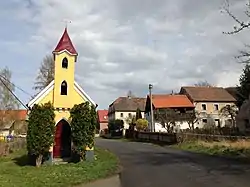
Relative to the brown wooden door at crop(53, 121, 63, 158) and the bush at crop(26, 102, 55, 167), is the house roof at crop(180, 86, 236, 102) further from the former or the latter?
the bush at crop(26, 102, 55, 167)

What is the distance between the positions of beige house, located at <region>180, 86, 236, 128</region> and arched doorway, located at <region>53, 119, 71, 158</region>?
1707 inches

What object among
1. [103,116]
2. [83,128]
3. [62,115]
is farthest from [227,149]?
[103,116]

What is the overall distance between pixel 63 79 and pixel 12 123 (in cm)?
3822

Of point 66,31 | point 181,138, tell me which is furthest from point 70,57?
point 181,138

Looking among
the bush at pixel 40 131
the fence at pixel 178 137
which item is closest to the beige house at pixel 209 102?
the fence at pixel 178 137

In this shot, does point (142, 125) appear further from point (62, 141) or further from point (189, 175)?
point (189, 175)

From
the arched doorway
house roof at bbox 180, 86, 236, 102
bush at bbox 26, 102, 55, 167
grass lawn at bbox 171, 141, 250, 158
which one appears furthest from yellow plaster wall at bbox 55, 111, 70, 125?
house roof at bbox 180, 86, 236, 102

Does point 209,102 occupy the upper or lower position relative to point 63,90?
upper

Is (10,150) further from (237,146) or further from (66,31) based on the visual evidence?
(237,146)

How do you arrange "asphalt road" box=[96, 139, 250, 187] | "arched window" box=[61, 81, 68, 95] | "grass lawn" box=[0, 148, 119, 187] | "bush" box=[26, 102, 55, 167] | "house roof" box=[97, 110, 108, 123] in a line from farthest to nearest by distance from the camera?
"house roof" box=[97, 110, 108, 123] → "arched window" box=[61, 81, 68, 95] → "bush" box=[26, 102, 55, 167] → "grass lawn" box=[0, 148, 119, 187] → "asphalt road" box=[96, 139, 250, 187]

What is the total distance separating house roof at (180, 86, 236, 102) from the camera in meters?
73.4

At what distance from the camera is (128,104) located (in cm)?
10600

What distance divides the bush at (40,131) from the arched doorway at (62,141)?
312 cm

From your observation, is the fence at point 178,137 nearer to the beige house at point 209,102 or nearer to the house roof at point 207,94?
the beige house at point 209,102
